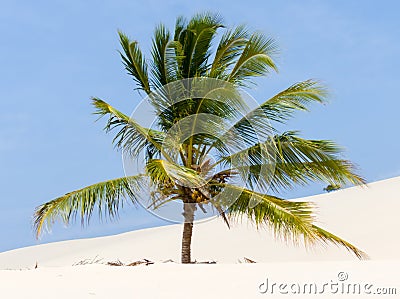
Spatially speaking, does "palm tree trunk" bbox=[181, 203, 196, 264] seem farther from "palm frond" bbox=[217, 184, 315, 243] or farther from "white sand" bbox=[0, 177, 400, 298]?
"white sand" bbox=[0, 177, 400, 298]

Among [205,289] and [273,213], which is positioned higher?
[273,213]

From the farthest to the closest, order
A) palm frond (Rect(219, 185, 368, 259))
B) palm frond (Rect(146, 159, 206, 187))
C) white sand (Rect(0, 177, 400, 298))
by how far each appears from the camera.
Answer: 1. palm frond (Rect(219, 185, 368, 259))
2. palm frond (Rect(146, 159, 206, 187))
3. white sand (Rect(0, 177, 400, 298))

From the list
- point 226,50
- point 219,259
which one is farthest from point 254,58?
point 219,259

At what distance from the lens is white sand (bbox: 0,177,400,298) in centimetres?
635

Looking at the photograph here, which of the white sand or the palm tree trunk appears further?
the palm tree trunk

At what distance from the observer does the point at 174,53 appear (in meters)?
10.8

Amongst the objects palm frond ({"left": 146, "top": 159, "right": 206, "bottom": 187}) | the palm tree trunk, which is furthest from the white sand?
the palm tree trunk

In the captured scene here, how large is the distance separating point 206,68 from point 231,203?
2595 mm

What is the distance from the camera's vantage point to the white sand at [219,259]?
635cm

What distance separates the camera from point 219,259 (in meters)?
20.0

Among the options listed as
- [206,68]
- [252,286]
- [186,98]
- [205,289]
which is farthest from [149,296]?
[206,68]

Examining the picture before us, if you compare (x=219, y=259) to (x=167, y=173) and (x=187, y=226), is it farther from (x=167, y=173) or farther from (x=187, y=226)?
(x=167, y=173)

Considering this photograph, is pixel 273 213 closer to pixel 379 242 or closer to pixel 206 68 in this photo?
pixel 206 68

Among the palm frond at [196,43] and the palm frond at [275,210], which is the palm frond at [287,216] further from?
the palm frond at [196,43]
